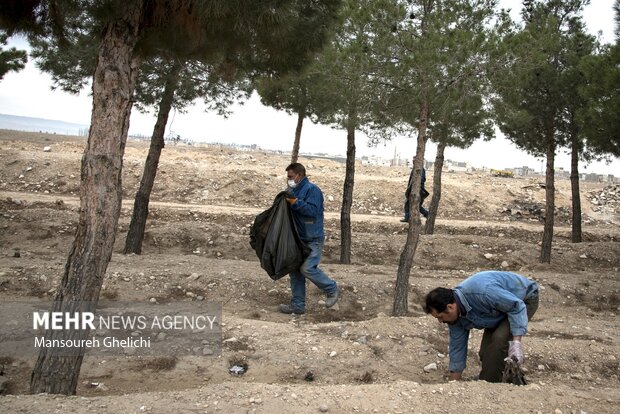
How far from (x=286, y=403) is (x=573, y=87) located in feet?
33.9

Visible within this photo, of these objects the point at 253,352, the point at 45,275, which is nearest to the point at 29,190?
the point at 45,275

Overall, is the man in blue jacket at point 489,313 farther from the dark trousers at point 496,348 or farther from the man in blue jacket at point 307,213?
the man in blue jacket at point 307,213

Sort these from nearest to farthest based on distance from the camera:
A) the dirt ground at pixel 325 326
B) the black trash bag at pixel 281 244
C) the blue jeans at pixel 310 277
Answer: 1. the dirt ground at pixel 325 326
2. the black trash bag at pixel 281 244
3. the blue jeans at pixel 310 277

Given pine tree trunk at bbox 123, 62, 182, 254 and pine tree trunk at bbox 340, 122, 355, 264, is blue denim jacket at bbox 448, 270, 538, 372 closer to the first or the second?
pine tree trunk at bbox 340, 122, 355, 264

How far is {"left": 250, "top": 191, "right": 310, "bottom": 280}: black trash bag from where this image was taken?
6301 millimetres

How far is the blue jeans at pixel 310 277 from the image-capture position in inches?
256

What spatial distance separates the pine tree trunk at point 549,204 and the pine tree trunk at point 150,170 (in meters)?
7.58

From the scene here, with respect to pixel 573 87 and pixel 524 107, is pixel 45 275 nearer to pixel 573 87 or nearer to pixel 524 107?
pixel 524 107

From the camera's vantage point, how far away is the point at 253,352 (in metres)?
5.22

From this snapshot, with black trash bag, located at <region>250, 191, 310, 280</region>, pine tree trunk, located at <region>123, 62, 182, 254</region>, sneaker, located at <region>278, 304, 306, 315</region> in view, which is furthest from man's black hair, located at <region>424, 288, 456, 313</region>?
pine tree trunk, located at <region>123, 62, 182, 254</region>

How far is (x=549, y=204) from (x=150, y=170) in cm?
797

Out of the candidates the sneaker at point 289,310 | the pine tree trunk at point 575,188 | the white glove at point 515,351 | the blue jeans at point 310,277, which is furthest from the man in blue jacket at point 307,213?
the pine tree trunk at point 575,188

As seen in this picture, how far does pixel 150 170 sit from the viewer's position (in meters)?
9.35

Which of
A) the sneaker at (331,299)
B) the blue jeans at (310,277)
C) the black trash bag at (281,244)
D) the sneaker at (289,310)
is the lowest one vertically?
the sneaker at (289,310)
